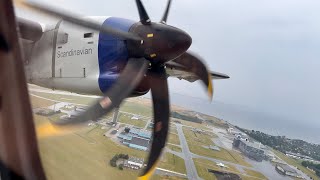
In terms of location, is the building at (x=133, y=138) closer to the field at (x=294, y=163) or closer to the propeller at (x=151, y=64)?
the propeller at (x=151, y=64)

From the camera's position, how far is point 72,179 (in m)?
2.25

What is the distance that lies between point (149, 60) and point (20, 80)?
2.78 m

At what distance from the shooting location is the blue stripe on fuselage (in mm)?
3945

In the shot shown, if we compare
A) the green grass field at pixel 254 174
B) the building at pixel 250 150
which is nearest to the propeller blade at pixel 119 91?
the green grass field at pixel 254 174

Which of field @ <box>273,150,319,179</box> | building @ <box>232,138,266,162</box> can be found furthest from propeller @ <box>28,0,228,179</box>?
building @ <box>232,138,266,162</box>

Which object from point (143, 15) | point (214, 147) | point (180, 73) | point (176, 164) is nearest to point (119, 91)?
point (143, 15)

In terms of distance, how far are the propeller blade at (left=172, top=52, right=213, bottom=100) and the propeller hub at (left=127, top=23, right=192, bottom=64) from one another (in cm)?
74

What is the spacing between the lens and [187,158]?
12.4 meters

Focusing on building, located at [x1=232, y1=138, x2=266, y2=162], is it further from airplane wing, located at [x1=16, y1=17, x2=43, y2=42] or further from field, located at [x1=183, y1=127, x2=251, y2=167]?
airplane wing, located at [x1=16, y1=17, x2=43, y2=42]

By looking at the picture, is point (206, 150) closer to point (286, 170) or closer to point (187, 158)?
point (187, 158)

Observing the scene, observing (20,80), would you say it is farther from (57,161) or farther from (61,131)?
(57,161)

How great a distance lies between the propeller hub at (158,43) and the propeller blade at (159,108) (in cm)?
23

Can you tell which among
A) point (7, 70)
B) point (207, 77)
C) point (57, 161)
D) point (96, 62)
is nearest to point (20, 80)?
point (7, 70)

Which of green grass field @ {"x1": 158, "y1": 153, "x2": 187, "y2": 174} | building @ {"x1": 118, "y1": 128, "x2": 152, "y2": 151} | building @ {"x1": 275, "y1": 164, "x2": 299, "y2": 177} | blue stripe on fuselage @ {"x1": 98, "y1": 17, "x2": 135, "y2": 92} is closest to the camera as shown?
blue stripe on fuselage @ {"x1": 98, "y1": 17, "x2": 135, "y2": 92}
